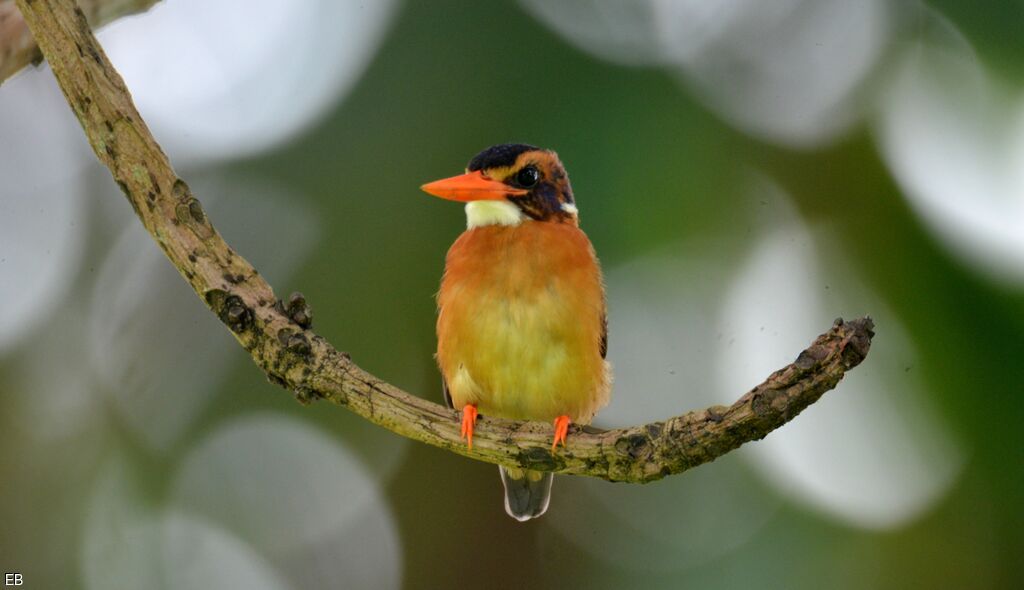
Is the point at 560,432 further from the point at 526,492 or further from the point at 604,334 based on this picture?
the point at 526,492

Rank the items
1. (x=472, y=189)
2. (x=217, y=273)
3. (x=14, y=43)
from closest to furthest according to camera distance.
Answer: (x=217, y=273) < (x=14, y=43) < (x=472, y=189)

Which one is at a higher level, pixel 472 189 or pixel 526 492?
pixel 472 189

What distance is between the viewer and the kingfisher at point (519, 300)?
3611mm

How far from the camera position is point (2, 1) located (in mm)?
3555

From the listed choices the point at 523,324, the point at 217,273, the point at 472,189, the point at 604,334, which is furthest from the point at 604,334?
the point at 217,273

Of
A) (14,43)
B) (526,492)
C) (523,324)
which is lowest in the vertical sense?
(526,492)

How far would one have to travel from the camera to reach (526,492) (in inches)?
167

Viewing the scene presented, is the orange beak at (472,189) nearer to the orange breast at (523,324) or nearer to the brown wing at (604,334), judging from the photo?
the orange breast at (523,324)

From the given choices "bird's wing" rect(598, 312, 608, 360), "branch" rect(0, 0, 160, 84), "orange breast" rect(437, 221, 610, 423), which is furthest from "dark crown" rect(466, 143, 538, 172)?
"branch" rect(0, 0, 160, 84)

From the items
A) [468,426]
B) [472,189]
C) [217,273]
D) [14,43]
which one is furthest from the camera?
[472,189]

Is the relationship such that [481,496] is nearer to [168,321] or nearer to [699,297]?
[699,297]

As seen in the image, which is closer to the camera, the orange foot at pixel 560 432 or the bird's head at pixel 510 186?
the orange foot at pixel 560 432

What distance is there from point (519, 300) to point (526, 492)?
3.38 feet

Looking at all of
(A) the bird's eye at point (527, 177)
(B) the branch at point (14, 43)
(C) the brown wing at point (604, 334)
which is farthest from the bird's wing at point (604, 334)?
(B) the branch at point (14, 43)
